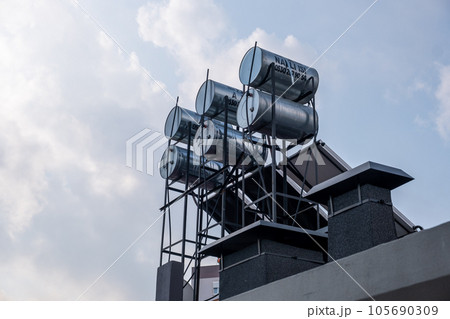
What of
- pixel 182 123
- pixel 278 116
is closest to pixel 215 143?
pixel 182 123

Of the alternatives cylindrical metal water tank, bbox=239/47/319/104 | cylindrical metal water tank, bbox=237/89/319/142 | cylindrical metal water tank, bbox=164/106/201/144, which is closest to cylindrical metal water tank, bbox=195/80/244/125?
cylindrical metal water tank, bbox=164/106/201/144

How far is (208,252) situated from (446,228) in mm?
6226

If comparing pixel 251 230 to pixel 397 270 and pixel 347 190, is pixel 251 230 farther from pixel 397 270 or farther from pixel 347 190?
pixel 397 270

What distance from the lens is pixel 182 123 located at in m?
15.7

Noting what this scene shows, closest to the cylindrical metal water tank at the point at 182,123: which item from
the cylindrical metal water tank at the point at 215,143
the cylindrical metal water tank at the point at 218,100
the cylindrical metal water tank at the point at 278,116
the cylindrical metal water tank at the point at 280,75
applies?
the cylindrical metal water tank at the point at 218,100

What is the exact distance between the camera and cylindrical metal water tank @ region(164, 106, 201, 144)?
15.7m

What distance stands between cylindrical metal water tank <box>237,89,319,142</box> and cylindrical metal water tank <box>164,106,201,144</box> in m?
3.23

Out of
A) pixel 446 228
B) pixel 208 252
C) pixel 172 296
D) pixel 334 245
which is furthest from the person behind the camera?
pixel 172 296

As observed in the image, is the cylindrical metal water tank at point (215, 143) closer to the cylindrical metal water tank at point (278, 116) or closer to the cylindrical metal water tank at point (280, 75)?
the cylindrical metal water tank at point (278, 116)

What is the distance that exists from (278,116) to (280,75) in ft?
3.50

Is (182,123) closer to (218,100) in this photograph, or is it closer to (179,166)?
(179,166)

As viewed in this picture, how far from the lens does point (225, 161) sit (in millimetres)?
12555
